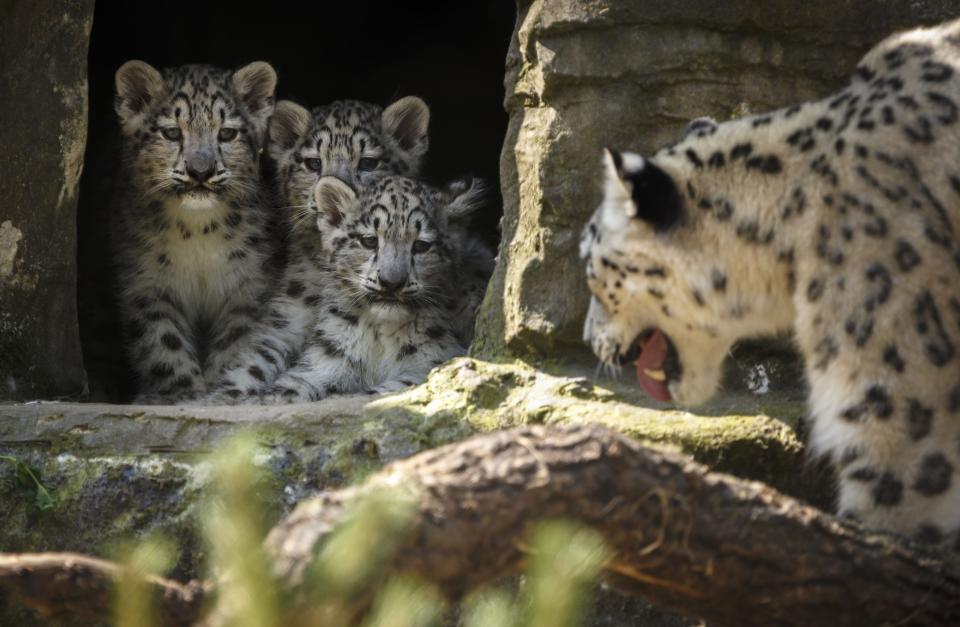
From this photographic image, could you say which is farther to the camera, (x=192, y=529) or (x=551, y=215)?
(x=551, y=215)

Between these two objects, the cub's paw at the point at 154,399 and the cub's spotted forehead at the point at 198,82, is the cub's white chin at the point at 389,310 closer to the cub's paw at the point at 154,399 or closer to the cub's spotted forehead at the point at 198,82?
the cub's paw at the point at 154,399

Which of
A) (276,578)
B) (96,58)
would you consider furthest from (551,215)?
(96,58)

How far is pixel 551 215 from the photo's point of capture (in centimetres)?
722

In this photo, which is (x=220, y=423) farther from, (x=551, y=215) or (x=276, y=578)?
(x=276, y=578)

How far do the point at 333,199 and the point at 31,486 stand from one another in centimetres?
289

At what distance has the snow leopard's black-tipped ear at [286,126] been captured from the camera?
9.34 meters

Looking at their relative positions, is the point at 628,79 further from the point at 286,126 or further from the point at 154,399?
the point at 154,399

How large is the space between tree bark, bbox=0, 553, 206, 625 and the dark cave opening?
24.9 feet

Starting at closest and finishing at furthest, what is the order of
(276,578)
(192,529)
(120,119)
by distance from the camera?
(276,578) < (192,529) < (120,119)

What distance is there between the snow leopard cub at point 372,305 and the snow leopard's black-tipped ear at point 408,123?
2.78 feet

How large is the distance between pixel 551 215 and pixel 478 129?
227 inches

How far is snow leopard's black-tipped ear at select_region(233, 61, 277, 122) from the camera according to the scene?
30.4 feet

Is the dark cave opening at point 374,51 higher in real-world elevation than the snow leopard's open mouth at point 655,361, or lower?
higher

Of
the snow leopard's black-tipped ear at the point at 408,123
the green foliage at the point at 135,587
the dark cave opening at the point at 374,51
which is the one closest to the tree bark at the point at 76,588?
the green foliage at the point at 135,587
